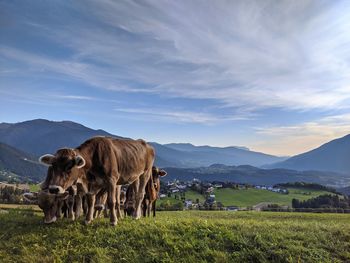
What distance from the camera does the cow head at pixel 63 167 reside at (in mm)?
8883

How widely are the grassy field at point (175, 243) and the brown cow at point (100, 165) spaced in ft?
3.41

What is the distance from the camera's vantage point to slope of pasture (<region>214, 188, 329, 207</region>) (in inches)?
3807

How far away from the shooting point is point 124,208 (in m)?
15.5

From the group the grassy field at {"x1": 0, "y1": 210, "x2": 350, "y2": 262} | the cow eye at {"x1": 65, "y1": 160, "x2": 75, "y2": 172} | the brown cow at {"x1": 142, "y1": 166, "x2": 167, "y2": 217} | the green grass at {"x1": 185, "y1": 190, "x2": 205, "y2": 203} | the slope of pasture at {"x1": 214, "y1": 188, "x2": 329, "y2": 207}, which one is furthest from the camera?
the slope of pasture at {"x1": 214, "y1": 188, "x2": 329, "y2": 207}

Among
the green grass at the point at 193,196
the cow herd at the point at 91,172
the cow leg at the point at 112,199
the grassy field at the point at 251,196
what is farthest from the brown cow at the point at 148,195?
the green grass at the point at 193,196

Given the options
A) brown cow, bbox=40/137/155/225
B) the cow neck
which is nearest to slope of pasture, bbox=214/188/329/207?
brown cow, bbox=40/137/155/225

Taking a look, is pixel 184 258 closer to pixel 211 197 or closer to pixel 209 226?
pixel 209 226

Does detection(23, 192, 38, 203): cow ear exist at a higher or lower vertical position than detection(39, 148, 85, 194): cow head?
lower

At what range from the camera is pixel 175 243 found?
27.7ft

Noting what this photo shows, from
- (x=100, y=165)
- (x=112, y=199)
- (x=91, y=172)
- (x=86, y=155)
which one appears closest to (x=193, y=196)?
(x=112, y=199)

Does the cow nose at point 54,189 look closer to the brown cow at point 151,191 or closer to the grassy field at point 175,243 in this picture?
the grassy field at point 175,243

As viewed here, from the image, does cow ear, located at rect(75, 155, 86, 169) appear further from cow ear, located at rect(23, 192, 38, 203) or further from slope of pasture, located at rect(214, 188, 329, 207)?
slope of pasture, located at rect(214, 188, 329, 207)

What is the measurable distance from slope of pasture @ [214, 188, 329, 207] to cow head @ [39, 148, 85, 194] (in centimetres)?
8740

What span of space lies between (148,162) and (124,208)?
4.05 meters
